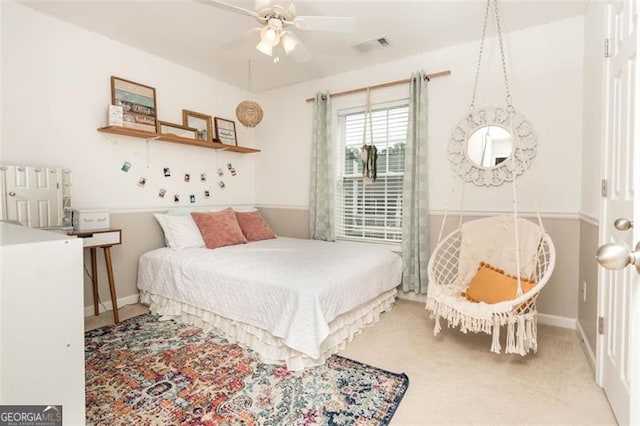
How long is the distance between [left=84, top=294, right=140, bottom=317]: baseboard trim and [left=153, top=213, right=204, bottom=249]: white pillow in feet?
1.99

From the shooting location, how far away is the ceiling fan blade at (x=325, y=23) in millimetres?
2031

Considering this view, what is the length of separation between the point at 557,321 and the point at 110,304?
3957 mm

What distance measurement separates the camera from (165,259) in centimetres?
294

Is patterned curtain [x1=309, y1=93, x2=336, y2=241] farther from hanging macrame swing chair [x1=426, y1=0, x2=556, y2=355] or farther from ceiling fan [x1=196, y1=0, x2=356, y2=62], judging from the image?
ceiling fan [x1=196, y1=0, x2=356, y2=62]

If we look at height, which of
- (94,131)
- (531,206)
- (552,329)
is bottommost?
(552,329)

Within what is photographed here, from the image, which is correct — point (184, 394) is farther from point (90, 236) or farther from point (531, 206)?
point (531, 206)

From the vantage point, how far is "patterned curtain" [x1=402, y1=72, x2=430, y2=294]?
3.25m

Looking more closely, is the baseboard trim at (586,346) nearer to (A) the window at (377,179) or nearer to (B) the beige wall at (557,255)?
(B) the beige wall at (557,255)

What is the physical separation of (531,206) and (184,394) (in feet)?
9.78

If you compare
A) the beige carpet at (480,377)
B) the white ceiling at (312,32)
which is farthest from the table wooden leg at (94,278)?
the white ceiling at (312,32)

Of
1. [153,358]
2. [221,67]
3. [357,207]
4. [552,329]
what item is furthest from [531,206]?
[221,67]

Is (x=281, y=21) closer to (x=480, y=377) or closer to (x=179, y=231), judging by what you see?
(x=179, y=231)

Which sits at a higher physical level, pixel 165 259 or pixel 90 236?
pixel 90 236

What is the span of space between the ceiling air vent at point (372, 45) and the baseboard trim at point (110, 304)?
10.7 ft
